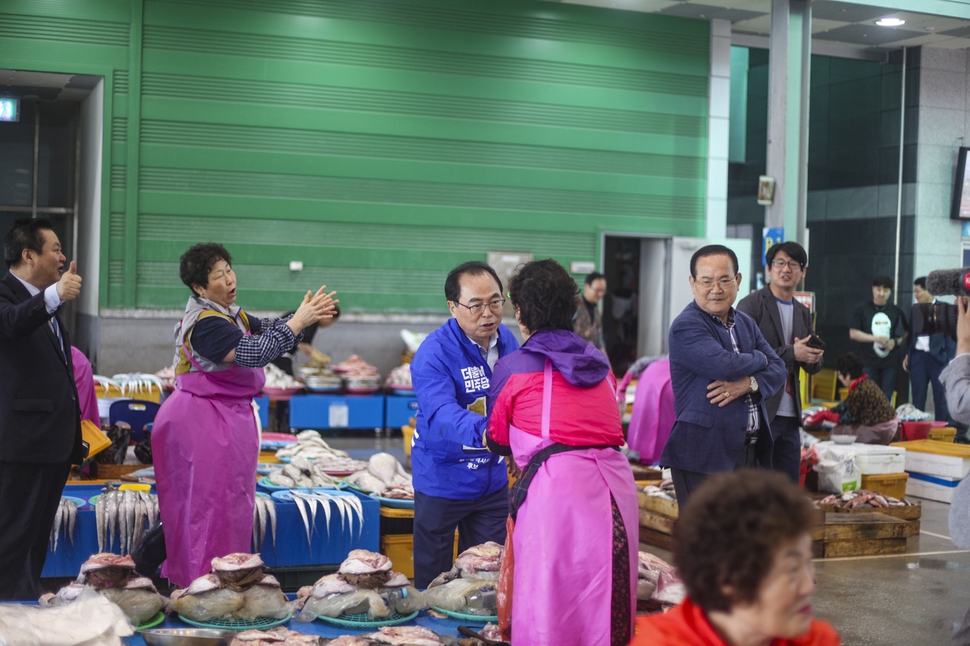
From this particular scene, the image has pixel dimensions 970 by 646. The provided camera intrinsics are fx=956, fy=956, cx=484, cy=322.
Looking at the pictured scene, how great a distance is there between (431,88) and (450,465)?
8874mm

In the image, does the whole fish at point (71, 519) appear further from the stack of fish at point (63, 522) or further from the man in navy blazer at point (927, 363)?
the man in navy blazer at point (927, 363)

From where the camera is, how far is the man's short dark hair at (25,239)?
401cm

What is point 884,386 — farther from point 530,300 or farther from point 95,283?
point 530,300

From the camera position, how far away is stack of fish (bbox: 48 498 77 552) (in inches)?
174

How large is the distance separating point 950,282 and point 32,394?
3.53 m

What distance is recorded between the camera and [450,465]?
3.58 metres

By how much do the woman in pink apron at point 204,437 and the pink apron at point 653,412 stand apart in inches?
168

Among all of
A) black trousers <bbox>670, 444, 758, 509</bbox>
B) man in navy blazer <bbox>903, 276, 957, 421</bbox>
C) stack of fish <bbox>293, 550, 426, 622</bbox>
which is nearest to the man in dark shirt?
man in navy blazer <bbox>903, 276, 957, 421</bbox>

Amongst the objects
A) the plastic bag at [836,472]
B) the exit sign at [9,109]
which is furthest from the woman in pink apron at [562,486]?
the exit sign at [9,109]

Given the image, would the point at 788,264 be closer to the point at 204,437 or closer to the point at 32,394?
the point at 204,437

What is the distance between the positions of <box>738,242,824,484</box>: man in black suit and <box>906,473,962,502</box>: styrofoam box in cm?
416

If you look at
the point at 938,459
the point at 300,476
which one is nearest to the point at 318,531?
the point at 300,476

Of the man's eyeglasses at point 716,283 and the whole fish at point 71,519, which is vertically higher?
the man's eyeglasses at point 716,283

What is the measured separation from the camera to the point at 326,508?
4.79m
